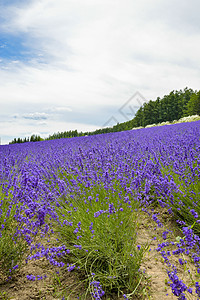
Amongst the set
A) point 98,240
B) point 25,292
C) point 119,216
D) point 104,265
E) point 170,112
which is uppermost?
point 170,112

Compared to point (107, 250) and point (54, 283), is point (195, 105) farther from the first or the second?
point (54, 283)

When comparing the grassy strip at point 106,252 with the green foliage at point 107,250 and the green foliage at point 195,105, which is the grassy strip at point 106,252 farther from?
the green foliage at point 195,105

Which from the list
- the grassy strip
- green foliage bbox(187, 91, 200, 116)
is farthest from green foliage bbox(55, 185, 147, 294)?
green foliage bbox(187, 91, 200, 116)

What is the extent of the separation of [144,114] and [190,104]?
18.5 feet

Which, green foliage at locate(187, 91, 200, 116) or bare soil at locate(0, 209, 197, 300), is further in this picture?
green foliage at locate(187, 91, 200, 116)

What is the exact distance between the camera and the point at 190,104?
27.5 metres

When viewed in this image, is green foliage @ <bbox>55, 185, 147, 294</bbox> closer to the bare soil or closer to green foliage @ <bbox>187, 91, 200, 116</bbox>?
the bare soil

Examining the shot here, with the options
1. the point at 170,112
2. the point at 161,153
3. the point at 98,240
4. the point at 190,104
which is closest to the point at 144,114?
the point at 170,112

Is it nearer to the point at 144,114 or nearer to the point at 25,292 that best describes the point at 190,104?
the point at 144,114

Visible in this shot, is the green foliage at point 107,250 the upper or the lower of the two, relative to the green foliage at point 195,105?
lower

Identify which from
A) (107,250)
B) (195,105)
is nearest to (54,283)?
(107,250)

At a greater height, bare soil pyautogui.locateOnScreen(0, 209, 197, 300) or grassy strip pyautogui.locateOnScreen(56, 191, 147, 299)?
grassy strip pyautogui.locateOnScreen(56, 191, 147, 299)

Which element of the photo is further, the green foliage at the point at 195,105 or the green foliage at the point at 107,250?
the green foliage at the point at 195,105

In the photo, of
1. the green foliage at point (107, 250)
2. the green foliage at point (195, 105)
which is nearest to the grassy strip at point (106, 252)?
the green foliage at point (107, 250)
